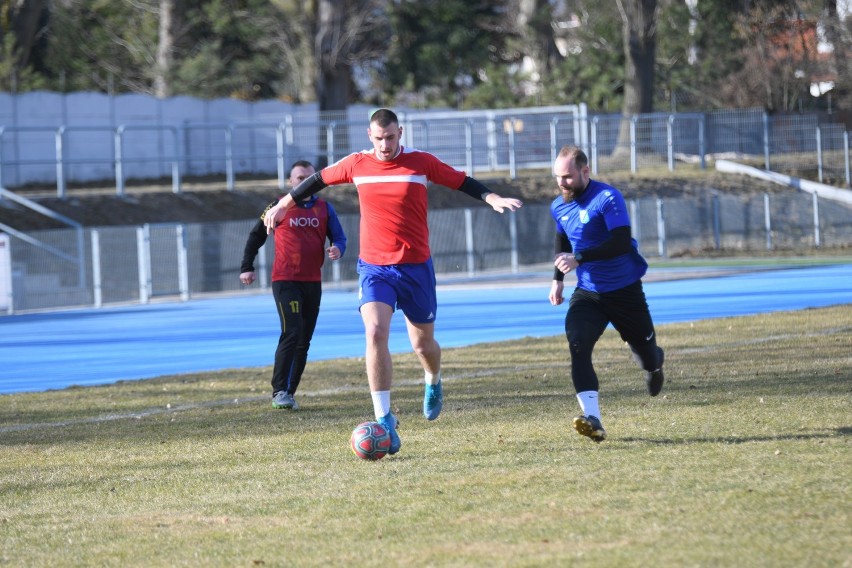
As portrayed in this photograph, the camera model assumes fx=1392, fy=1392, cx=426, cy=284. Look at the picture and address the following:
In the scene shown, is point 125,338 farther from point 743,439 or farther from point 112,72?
point 112,72

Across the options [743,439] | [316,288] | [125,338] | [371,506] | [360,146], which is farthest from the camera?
[360,146]

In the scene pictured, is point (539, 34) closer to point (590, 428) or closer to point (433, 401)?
point (433, 401)

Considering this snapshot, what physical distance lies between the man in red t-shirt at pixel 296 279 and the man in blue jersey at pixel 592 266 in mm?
2861

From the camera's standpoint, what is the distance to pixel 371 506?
6957 mm

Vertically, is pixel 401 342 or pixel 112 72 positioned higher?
pixel 112 72

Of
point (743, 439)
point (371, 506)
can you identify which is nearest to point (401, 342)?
point (743, 439)

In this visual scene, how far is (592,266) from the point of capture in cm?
909

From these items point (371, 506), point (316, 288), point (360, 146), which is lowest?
point (371, 506)

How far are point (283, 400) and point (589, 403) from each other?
344cm

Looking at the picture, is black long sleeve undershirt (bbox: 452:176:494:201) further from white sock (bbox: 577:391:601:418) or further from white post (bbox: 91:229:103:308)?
white post (bbox: 91:229:103:308)

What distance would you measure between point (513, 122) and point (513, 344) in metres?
22.1

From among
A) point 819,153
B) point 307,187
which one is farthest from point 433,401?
point 819,153

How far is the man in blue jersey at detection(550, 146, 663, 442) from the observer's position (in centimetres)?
870

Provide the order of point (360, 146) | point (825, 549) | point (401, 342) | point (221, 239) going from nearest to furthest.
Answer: point (825, 549)
point (401, 342)
point (221, 239)
point (360, 146)
